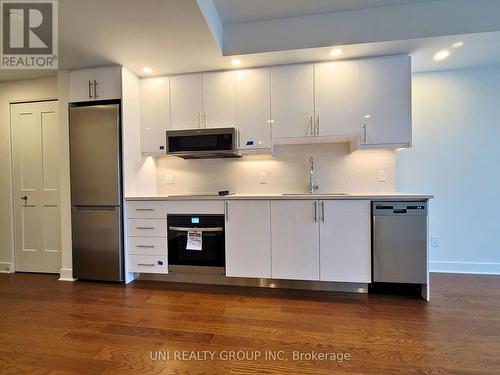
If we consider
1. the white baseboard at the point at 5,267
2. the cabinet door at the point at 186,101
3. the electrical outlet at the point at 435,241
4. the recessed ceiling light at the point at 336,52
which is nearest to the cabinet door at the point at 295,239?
the cabinet door at the point at 186,101

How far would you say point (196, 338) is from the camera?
5.39ft

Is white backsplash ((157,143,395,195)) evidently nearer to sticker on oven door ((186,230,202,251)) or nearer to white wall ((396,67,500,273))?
white wall ((396,67,500,273))

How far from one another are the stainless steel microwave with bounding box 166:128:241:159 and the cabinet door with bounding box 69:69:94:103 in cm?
98

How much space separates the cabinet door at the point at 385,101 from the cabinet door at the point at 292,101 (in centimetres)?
53

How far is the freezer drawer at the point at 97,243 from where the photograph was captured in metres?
2.61

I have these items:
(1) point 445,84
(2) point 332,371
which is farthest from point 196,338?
(1) point 445,84

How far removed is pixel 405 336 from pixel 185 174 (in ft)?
8.73

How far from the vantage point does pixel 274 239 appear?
7.79 feet

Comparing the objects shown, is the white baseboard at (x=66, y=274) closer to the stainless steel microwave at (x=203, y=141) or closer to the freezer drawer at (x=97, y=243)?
the freezer drawer at (x=97, y=243)

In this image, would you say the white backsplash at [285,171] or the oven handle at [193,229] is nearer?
the oven handle at [193,229]

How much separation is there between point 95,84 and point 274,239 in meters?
2.55

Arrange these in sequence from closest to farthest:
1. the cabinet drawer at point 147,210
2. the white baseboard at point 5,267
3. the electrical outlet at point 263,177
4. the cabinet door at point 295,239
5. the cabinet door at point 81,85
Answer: the cabinet door at point 295,239 → the cabinet drawer at point 147,210 → the cabinet door at point 81,85 → the electrical outlet at point 263,177 → the white baseboard at point 5,267

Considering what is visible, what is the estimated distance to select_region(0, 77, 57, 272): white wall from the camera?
9.85 feet

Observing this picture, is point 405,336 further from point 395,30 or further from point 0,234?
point 0,234
